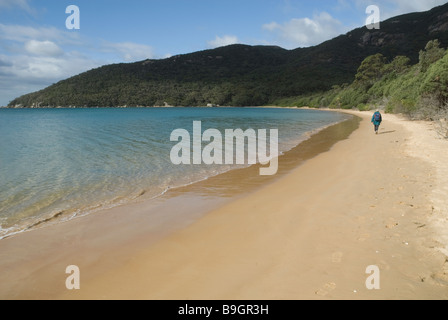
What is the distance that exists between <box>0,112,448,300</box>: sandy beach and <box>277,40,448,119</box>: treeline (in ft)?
45.7

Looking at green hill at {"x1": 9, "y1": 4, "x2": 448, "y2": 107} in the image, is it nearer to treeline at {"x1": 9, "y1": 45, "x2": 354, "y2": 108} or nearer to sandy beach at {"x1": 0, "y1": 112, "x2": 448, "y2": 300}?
treeline at {"x1": 9, "y1": 45, "x2": 354, "y2": 108}

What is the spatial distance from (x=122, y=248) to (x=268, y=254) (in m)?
2.67

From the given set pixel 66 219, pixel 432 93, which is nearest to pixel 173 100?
pixel 432 93

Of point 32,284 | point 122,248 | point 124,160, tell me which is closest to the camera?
point 32,284

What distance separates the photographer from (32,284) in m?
4.00

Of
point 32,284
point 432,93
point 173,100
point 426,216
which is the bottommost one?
point 32,284

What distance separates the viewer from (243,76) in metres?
162

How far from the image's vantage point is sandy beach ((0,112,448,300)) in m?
3.58

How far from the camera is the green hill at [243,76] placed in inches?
4966

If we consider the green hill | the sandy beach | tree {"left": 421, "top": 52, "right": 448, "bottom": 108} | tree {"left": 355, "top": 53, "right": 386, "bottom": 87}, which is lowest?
the sandy beach

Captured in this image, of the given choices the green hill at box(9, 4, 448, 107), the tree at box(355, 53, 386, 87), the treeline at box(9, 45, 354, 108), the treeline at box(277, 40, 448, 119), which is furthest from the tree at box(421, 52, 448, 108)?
the treeline at box(9, 45, 354, 108)

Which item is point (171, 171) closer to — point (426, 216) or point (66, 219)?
point (66, 219)

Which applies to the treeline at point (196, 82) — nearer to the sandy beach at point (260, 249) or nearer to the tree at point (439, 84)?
the tree at point (439, 84)

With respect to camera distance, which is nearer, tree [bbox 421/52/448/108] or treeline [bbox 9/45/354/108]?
tree [bbox 421/52/448/108]
